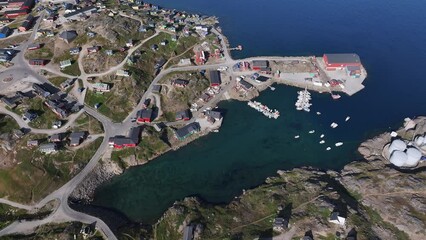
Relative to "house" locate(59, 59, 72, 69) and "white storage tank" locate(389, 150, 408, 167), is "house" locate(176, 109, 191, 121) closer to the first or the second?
"house" locate(59, 59, 72, 69)

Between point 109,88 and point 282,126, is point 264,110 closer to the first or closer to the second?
point 282,126

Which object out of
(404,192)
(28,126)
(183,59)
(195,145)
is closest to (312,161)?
(404,192)

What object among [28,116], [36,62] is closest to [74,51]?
[36,62]

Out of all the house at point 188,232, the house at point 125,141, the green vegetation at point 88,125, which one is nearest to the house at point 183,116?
the house at point 125,141

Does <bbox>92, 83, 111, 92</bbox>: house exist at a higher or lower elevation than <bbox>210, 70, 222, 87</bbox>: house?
lower

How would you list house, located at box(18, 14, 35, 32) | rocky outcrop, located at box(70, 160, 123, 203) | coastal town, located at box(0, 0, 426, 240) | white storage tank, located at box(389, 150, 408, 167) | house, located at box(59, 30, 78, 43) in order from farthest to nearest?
house, located at box(18, 14, 35, 32), house, located at box(59, 30, 78, 43), white storage tank, located at box(389, 150, 408, 167), coastal town, located at box(0, 0, 426, 240), rocky outcrop, located at box(70, 160, 123, 203)

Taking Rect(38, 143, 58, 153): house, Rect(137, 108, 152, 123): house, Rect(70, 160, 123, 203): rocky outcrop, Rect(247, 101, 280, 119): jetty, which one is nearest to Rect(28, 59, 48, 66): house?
Rect(38, 143, 58, 153): house

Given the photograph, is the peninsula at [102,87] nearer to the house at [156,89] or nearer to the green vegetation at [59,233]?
the house at [156,89]
